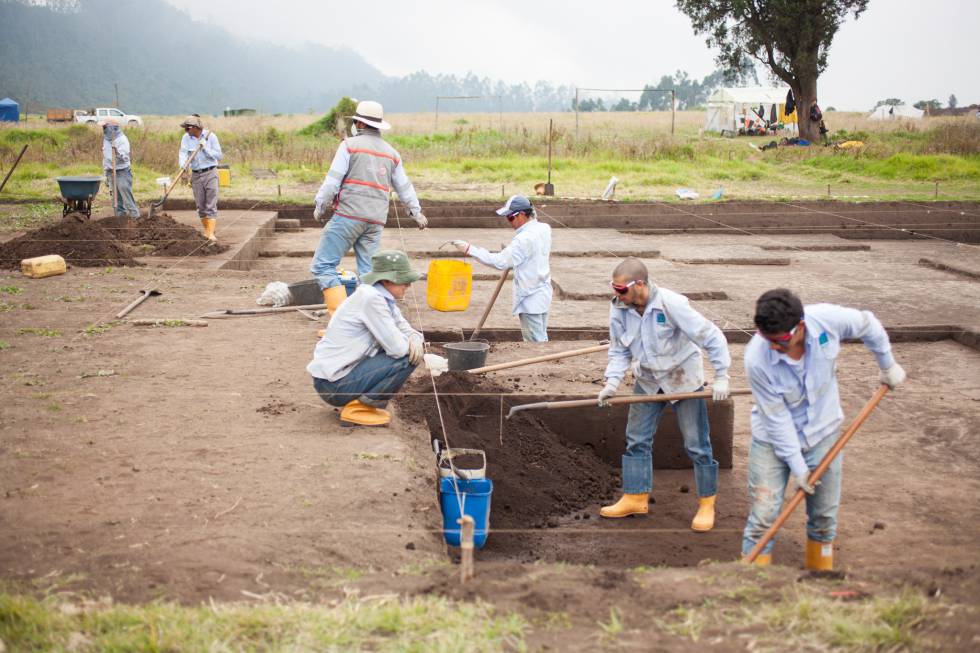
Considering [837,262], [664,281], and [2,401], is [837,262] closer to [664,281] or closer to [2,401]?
[664,281]

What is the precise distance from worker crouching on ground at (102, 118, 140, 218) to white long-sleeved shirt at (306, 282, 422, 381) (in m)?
9.03

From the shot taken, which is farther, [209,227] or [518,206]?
[209,227]

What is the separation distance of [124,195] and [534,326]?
29.0ft

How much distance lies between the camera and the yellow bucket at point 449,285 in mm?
9000

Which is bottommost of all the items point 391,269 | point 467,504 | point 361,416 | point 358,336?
point 467,504

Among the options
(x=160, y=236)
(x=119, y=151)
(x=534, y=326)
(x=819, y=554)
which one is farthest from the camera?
(x=119, y=151)

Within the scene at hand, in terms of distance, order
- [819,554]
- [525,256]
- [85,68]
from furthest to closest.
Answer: [85,68], [525,256], [819,554]

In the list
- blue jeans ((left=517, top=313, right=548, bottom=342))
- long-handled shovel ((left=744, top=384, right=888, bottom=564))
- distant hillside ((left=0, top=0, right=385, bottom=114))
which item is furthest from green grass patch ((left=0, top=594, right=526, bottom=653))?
distant hillside ((left=0, top=0, right=385, bottom=114))

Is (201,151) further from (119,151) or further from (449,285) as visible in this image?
(449,285)

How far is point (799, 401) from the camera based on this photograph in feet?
15.3

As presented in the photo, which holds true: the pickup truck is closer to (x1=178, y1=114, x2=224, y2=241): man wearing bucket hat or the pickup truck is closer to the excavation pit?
(x1=178, y1=114, x2=224, y2=241): man wearing bucket hat

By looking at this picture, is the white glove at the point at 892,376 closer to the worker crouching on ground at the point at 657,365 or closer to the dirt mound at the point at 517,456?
the worker crouching on ground at the point at 657,365

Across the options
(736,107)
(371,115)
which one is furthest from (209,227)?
(736,107)

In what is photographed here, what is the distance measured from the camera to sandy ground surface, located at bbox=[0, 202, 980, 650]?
404 centimetres
